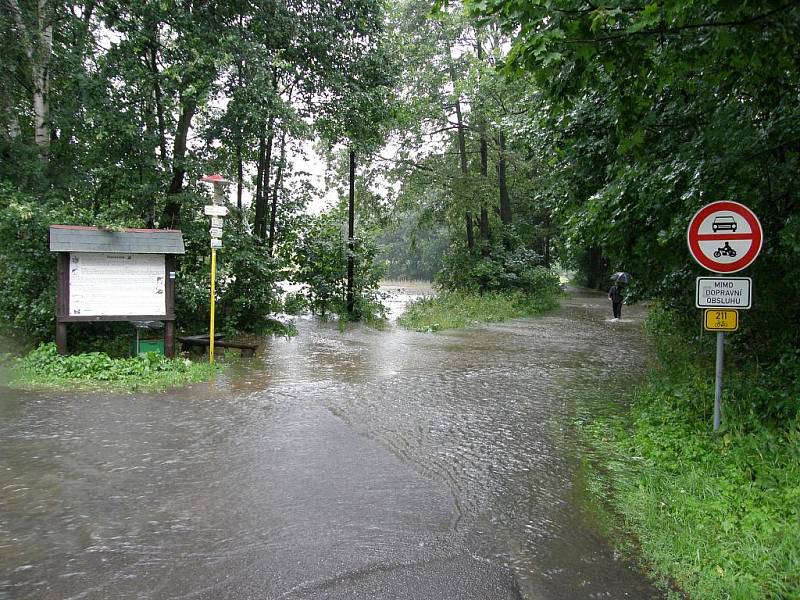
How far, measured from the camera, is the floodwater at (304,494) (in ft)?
11.6

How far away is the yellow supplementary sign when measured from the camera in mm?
5727

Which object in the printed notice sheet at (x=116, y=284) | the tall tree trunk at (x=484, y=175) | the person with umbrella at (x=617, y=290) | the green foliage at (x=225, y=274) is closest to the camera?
the printed notice sheet at (x=116, y=284)

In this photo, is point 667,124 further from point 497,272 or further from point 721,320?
point 497,272

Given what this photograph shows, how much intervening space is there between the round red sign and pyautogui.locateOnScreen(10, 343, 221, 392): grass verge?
7.52 meters

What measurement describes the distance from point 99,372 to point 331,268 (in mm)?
9782

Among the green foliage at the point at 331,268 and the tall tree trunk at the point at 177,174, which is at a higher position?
the tall tree trunk at the point at 177,174

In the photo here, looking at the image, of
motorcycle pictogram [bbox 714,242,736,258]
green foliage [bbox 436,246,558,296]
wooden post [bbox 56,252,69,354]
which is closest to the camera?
motorcycle pictogram [bbox 714,242,736,258]

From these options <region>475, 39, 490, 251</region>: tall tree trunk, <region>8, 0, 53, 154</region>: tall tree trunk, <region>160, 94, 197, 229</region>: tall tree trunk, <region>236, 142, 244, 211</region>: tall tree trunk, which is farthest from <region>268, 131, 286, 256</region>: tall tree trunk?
<region>475, 39, 490, 251</region>: tall tree trunk

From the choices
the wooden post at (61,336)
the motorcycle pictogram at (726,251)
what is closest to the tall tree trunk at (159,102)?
the wooden post at (61,336)

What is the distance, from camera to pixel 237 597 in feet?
10.9

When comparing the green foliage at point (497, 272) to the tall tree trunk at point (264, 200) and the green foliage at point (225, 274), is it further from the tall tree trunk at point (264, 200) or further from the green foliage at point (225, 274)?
the green foliage at point (225, 274)

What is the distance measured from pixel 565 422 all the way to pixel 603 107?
4.28 metres

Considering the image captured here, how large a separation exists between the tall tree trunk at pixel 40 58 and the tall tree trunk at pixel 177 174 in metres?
2.46

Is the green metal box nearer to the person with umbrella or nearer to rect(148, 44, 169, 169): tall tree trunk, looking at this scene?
rect(148, 44, 169, 169): tall tree trunk
